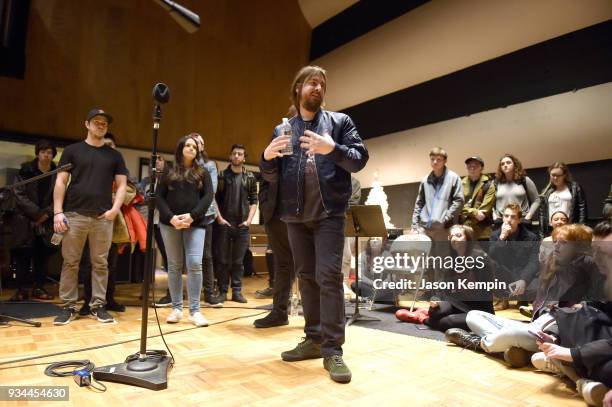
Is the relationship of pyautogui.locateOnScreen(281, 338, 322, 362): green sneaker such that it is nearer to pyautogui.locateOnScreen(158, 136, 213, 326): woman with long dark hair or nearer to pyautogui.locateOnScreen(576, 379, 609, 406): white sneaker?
pyautogui.locateOnScreen(158, 136, 213, 326): woman with long dark hair

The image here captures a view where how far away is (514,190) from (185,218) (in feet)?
11.2

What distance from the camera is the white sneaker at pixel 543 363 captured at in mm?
2023

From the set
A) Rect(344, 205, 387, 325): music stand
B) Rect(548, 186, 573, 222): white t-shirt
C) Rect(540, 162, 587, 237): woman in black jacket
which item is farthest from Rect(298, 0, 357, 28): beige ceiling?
Rect(344, 205, 387, 325): music stand

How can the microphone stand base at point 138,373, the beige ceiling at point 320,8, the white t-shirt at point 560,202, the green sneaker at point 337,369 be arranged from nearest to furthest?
the microphone stand base at point 138,373
the green sneaker at point 337,369
the white t-shirt at point 560,202
the beige ceiling at point 320,8

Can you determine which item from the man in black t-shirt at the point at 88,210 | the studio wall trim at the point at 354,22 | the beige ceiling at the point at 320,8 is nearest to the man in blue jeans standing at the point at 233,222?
the man in black t-shirt at the point at 88,210

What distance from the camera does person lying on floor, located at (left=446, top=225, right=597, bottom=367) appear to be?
2.08 m

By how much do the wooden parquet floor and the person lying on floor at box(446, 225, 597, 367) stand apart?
0.10 m

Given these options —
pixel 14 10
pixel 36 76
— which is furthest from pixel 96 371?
pixel 36 76

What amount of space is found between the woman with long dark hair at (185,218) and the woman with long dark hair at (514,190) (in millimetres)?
3093

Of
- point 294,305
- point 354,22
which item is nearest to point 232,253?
point 294,305

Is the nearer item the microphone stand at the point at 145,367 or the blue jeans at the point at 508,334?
the microphone stand at the point at 145,367

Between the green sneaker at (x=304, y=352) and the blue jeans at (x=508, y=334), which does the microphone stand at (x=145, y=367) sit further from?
the blue jeans at (x=508, y=334)

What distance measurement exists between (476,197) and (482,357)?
8.72 ft

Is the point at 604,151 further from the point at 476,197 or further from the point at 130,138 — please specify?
the point at 130,138
